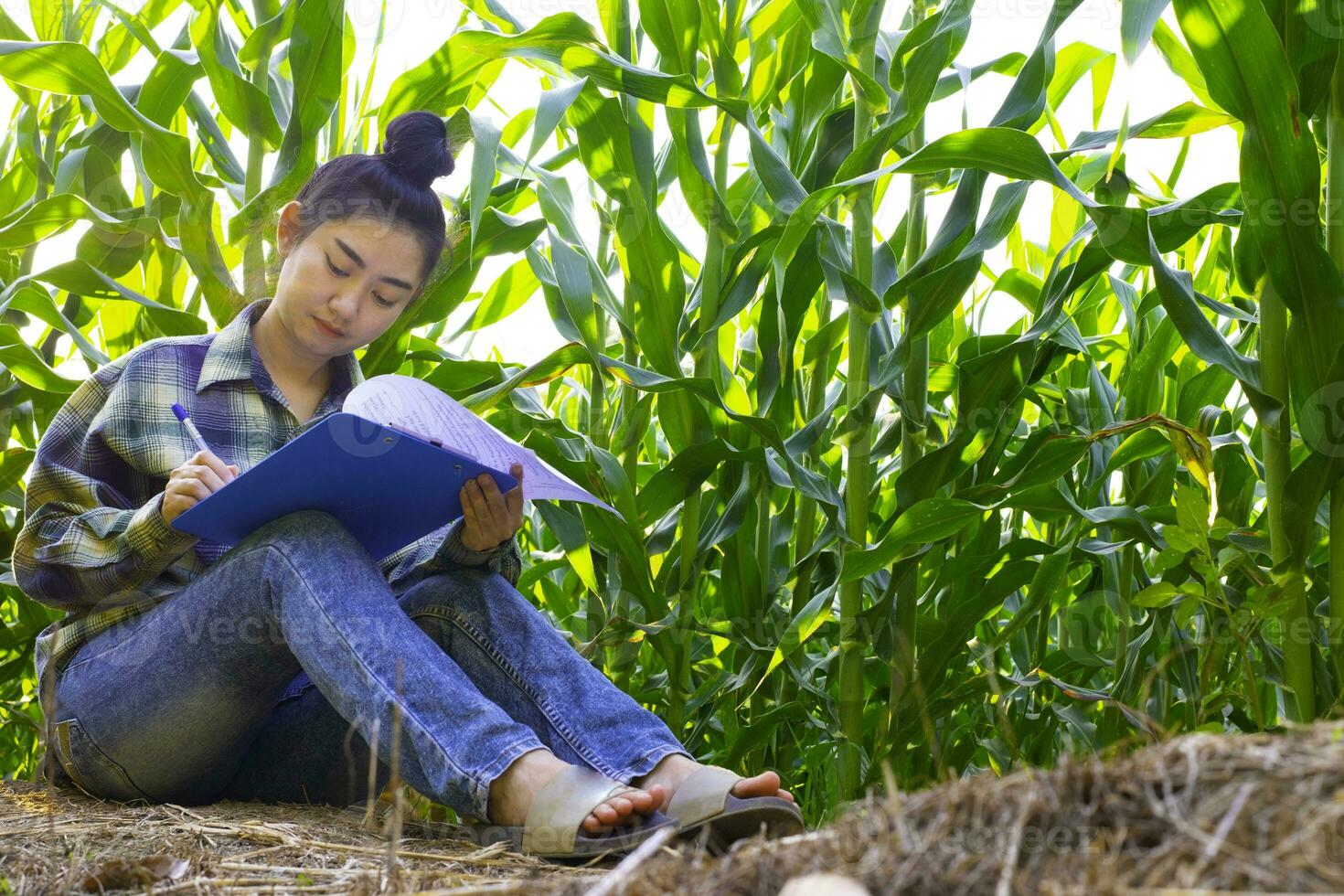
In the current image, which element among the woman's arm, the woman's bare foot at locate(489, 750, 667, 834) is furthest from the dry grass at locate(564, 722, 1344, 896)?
the woman's arm

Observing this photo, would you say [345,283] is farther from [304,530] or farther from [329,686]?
[329,686]

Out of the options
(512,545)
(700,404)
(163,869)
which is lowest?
(163,869)

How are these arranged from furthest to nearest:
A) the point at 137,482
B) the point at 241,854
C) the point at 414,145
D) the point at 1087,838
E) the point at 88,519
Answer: the point at 414,145 < the point at 137,482 < the point at 88,519 < the point at 241,854 < the point at 1087,838

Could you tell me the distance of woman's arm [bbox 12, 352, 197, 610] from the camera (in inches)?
40.4

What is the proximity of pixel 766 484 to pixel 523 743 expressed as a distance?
65cm

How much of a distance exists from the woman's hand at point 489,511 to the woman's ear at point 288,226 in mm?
462

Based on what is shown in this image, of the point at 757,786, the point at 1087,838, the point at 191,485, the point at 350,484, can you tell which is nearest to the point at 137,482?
the point at 191,485

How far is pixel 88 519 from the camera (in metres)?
1.06

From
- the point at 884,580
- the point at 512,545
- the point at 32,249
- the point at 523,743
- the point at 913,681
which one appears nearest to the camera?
the point at 523,743

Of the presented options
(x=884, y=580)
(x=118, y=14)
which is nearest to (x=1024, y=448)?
(x=884, y=580)

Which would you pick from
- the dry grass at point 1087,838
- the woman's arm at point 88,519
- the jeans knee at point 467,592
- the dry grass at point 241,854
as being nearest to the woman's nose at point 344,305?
the woman's arm at point 88,519

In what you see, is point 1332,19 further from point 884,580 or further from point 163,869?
point 163,869

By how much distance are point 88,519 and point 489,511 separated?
0.40m

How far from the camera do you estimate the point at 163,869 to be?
73cm
